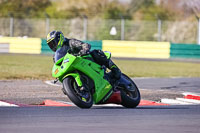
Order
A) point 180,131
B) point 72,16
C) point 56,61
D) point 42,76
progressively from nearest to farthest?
1. point 180,131
2. point 56,61
3. point 42,76
4. point 72,16

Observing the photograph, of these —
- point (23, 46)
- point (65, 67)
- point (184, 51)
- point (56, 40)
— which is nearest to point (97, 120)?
point (65, 67)

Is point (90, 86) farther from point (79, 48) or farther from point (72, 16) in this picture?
point (72, 16)

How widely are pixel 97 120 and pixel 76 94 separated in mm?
1178

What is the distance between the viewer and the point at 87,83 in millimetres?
A: 8211

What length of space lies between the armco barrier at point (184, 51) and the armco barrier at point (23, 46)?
7.36 m

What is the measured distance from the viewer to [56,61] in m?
8.23

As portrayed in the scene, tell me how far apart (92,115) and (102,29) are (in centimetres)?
2739

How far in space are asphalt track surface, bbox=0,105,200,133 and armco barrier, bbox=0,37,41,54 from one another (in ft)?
74.3

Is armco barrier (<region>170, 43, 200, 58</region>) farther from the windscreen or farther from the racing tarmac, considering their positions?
the windscreen

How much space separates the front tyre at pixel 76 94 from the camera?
7.84 meters

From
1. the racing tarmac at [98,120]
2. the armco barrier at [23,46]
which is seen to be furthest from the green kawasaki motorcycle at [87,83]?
the armco barrier at [23,46]

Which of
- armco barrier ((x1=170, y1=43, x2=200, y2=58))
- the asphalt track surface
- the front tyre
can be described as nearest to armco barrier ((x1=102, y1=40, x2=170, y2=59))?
armco barrier ((x1=170, y1=43, x2=200, y2=58))

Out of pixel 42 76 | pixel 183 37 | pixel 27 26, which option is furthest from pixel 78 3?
pixel 42 76

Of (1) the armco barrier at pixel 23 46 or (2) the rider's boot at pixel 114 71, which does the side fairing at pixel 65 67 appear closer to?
(2) the rider's boot at pixel 114 71
